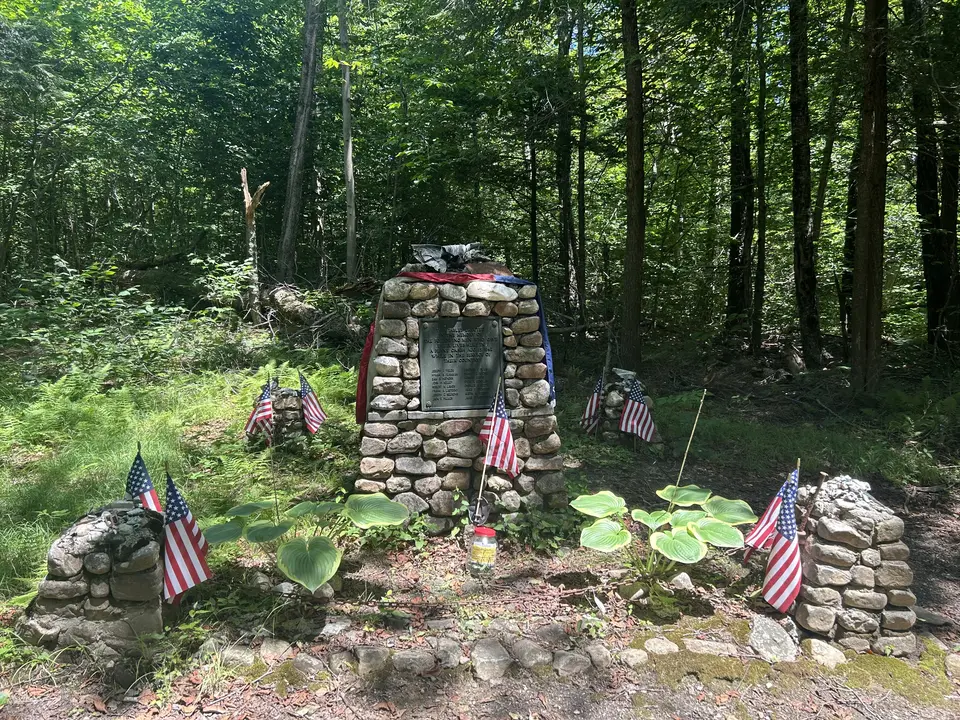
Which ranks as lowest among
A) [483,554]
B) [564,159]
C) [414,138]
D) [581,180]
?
[483,554]

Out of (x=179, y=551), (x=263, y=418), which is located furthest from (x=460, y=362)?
(x=263, y=418)

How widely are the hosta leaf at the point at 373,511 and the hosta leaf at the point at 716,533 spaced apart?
5.38 feet

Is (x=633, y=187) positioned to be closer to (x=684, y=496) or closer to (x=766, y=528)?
(x=684, y=496)

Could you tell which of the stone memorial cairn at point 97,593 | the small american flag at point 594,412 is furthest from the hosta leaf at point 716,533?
the small american flag at point 594,412

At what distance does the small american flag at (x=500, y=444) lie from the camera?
4.13 m

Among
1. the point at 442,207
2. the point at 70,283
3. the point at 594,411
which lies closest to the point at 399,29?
the point at 442,207

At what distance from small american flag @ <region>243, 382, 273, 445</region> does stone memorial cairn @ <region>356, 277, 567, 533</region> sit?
1.60 m

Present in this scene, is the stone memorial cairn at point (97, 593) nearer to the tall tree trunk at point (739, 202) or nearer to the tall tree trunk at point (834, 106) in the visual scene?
the tall tree trunk at point (834, 106)

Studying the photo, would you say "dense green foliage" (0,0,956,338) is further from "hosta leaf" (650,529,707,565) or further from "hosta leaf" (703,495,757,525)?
"hosta leaf" (650,529,707,565)

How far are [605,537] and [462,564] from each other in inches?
44.8

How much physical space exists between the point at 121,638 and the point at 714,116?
10.7m

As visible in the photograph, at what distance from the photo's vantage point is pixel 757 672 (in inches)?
110

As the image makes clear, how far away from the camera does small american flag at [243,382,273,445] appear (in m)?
5.59

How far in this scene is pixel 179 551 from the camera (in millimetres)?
2930
